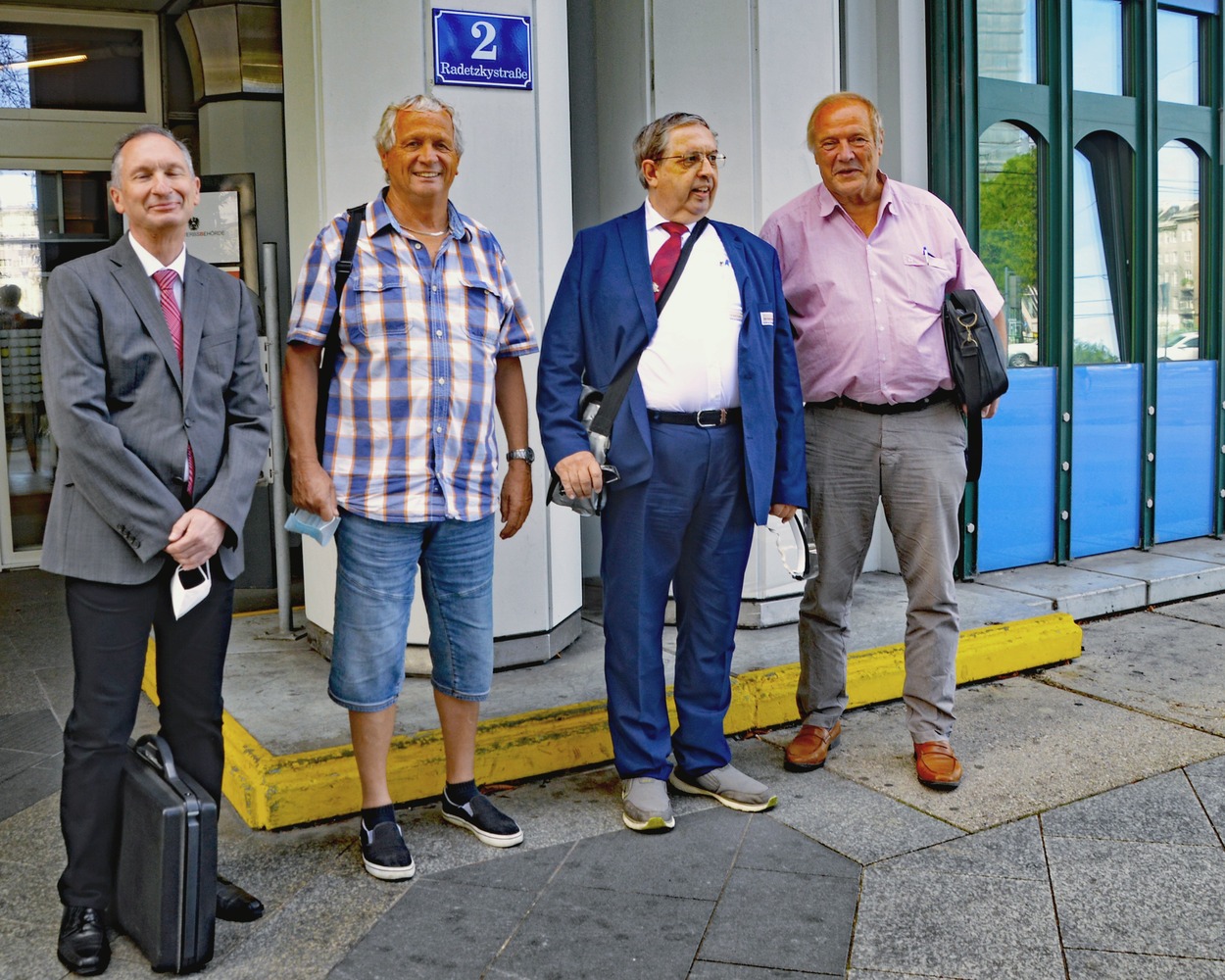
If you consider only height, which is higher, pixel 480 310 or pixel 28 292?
pixel 28 292

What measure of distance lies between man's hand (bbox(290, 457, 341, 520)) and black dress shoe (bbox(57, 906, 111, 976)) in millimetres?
1065

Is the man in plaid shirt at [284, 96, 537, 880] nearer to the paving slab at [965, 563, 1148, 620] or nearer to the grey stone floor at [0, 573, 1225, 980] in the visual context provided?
the grey stone floor at [0, 573, 1225, 980]

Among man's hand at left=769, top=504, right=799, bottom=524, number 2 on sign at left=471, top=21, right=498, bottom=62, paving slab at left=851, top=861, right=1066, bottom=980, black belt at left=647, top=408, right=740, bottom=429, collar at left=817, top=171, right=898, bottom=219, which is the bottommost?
paving slab at left=851, top=861, right=1066, bottom=980

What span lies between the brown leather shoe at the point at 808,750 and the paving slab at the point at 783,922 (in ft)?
2.60

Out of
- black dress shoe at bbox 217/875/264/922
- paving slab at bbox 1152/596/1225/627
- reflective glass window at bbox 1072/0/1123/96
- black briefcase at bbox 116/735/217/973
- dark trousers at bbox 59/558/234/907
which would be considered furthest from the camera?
reflective glass window at bbox 1072/0/1123/96

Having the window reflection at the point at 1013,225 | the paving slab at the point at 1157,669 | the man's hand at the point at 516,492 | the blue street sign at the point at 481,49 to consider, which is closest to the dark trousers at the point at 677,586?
the man's hand at the point at 516,492

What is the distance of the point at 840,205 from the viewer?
3.92m

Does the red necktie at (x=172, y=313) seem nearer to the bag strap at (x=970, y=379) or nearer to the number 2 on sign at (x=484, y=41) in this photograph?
the number 2 on sign at (x=484, y=41)

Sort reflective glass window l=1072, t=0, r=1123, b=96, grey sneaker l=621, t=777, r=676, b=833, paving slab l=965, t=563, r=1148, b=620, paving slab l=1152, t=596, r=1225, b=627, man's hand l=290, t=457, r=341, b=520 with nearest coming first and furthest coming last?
1. man's hand l=290, t=457, r=341, b=520
2. grey sneaker l=621, t=777, r=676, b=833
3. paving slab l=965, t=563, r=1148, b=620
4. paving slab l=1152, t=596, r=1225, b=627
5. reflective glass window l=1072, t=0, r=1123, b=96

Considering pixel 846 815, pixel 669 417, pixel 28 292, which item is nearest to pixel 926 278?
pixel 669 417

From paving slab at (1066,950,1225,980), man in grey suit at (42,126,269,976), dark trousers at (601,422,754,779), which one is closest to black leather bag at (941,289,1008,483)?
dark trousers at (601,422,754,779)

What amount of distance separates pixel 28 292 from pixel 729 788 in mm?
5705

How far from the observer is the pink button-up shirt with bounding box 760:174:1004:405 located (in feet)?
12.6

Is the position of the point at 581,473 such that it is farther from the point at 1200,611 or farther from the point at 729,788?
the point at 1200,611
